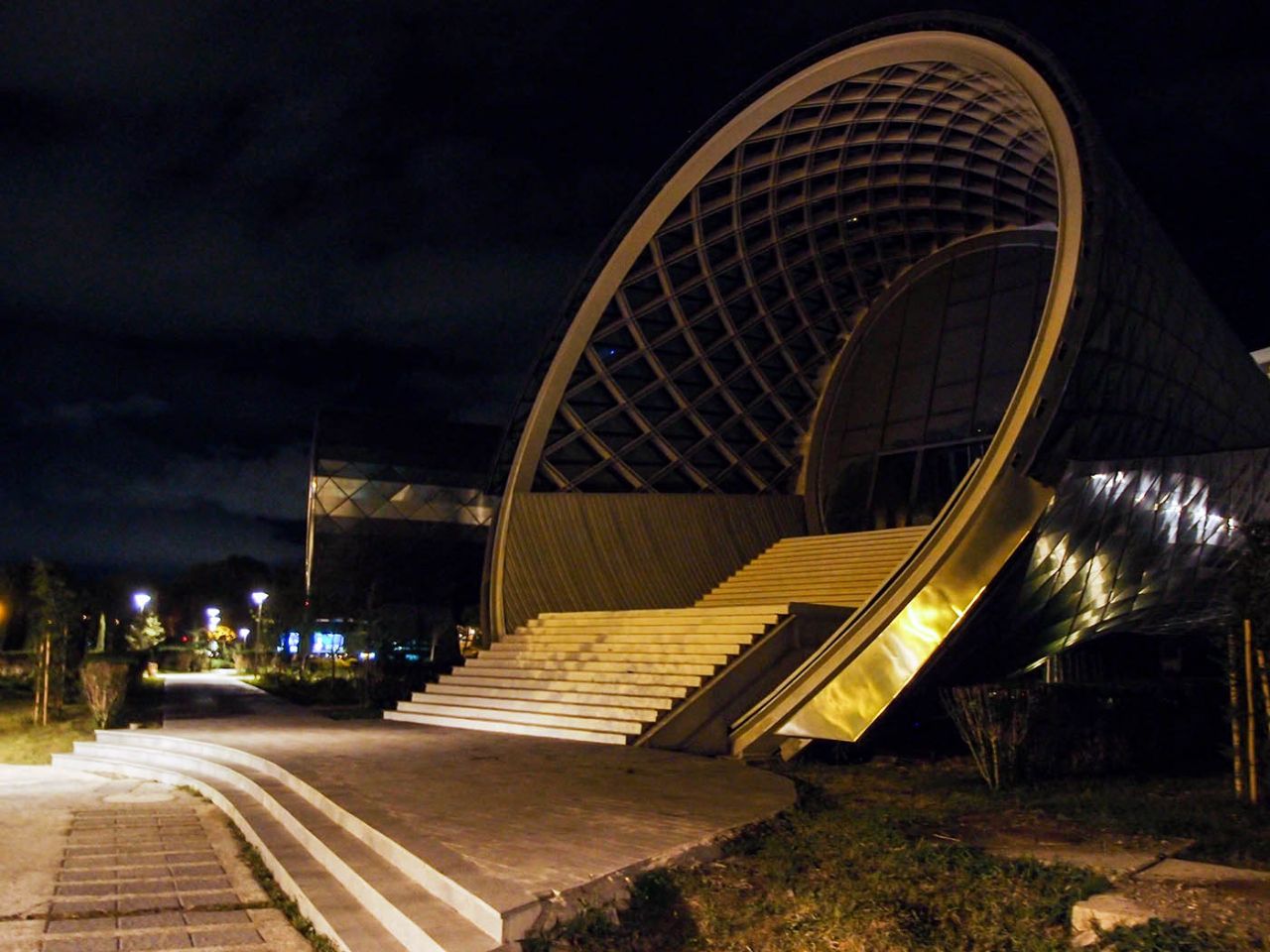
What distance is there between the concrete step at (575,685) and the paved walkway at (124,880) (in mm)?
6401

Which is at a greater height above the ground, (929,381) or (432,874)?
(929,381)

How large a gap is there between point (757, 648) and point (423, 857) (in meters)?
9.20

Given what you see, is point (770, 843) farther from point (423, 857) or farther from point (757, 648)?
point (757, 648)

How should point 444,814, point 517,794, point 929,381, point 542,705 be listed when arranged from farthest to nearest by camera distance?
point 929,381 < point 542,705 < point 517,794 < point 444,814

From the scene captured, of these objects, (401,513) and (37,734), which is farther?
(401,513)

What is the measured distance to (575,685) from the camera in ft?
55.4

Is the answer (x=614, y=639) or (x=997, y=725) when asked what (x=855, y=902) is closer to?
(x=997, y=725)

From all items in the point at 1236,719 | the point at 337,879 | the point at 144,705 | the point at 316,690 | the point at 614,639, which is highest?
the point at 614,639

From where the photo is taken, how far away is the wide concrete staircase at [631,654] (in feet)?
49.9

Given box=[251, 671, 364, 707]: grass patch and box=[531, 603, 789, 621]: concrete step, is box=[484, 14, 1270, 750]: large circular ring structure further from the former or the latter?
box=[251, 671, 364, 707]: grass patch

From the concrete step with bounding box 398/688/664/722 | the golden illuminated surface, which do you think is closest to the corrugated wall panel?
→ the concrete step with bounding box 398/688/664/722

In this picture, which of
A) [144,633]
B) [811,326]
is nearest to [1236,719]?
[811,326]

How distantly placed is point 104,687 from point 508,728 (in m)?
6.18

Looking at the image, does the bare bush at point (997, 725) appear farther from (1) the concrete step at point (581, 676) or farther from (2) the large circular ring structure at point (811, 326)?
(1) the concrete step at point (581, 676)
